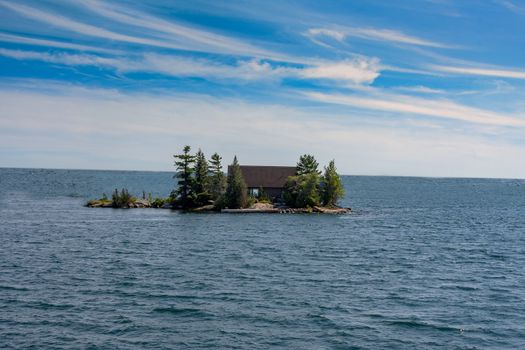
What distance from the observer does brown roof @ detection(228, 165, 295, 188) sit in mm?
108500

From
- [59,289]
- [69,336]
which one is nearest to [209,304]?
[69,336]

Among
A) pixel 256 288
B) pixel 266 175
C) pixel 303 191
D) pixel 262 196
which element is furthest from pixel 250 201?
pixel 256 288

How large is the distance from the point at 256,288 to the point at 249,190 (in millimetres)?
69419

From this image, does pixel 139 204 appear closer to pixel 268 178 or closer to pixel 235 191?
pixel 235 191

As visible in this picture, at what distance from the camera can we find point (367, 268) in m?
48.0

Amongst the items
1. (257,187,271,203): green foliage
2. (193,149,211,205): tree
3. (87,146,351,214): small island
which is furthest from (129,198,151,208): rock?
(257,187,271,203): green foliage

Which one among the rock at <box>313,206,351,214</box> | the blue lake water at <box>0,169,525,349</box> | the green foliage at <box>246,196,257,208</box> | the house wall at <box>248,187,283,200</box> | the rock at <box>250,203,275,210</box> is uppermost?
the house wall at <box>248,187,283,200</box>

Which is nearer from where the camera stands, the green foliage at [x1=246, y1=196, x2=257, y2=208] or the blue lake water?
the blue lake water

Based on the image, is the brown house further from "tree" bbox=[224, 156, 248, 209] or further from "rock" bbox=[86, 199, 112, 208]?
"rock" bbox=[86, 199, 112, 208]

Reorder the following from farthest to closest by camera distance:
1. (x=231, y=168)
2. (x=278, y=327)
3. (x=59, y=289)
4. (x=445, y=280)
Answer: (x=231, y=168) < (x=445, y=280) < (x=59, y=289) < (x=278, y=327)

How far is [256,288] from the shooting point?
129 feet

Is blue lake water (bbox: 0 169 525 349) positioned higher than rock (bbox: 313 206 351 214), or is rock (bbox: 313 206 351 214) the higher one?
rock (bbox: 313 206 351 214)

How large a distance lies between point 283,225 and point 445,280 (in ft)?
127

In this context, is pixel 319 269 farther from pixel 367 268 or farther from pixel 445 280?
pixel 445 280
